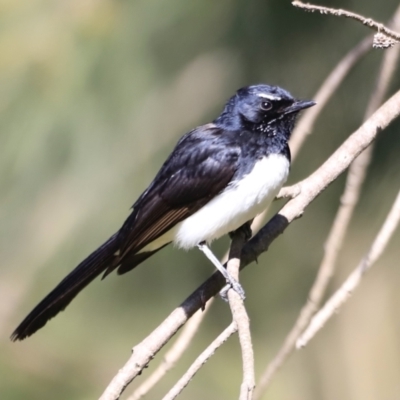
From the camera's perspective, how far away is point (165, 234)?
8.22ft

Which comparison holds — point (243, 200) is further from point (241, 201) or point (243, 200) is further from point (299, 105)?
point (299, 105)

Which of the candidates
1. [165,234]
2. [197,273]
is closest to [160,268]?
[197,273]

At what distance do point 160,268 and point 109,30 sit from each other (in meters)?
1.05

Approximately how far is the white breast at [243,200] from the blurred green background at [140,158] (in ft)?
1.63

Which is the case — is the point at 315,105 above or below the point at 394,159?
above

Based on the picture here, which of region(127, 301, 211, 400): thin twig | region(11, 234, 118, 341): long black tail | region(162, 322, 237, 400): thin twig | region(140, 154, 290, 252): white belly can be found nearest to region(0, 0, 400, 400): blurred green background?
region(11, 234, 118, 341): long black tail

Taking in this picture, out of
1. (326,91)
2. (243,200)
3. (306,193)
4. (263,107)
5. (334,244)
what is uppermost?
(263,107)

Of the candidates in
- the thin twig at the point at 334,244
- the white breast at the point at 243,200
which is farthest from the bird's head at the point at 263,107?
the thin twig at the point at 334,244

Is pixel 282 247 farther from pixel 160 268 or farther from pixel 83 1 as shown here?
pixel 83 1

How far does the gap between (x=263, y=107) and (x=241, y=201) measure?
0.38 meters

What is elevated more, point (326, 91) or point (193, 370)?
point (326, 91)

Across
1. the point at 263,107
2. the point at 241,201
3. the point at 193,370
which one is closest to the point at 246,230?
the point at 241,201

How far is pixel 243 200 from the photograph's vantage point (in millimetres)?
2295

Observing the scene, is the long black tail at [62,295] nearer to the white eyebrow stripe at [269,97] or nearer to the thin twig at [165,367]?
the thin twig at [165,367]
